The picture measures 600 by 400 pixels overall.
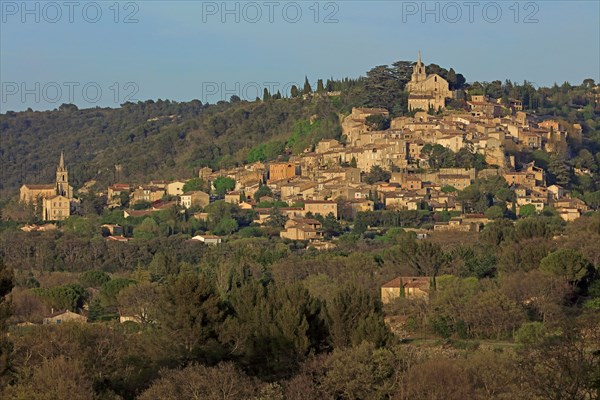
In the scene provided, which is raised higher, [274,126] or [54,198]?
[274,126]

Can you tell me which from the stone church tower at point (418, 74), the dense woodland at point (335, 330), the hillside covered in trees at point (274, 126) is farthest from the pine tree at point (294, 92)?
the dense woodland at point (335, 330)

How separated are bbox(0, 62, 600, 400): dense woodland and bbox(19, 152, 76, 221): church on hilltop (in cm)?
114

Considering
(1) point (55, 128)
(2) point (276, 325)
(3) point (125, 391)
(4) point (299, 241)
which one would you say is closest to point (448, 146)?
(4) point (299, 241)

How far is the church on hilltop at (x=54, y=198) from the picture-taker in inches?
3203

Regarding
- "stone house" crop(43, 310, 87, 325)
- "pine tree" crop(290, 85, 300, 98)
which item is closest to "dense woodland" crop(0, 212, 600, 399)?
"stone house" crop(43, 310, 87, 325)

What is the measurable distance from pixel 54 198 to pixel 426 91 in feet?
73.0

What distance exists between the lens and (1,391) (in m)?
24.3

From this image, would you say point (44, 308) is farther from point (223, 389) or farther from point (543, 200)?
point (543, 200)

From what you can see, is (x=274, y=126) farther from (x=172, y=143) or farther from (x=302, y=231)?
(x=302, y=231)

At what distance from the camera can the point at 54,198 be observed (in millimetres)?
82625

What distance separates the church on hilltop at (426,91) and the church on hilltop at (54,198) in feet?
67.0

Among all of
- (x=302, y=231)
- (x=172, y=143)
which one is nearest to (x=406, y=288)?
(x=302, y=231)

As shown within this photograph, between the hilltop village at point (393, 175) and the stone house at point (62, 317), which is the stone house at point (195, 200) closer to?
the hilltop village at point (393, 175)

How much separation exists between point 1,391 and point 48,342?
3.60 m
